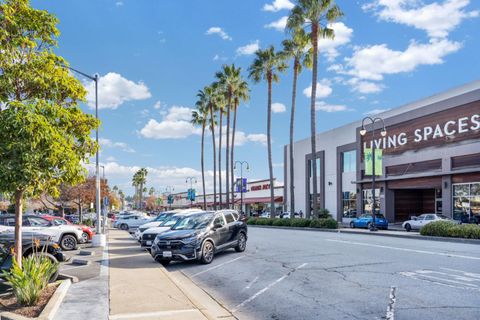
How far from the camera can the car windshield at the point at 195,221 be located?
14898 millimetres

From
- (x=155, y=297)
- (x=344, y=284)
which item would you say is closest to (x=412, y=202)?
(x=344, y=284)

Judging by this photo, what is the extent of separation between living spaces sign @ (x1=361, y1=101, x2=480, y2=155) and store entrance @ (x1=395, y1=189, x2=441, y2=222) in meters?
4.79

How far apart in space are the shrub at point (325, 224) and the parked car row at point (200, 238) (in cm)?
1777

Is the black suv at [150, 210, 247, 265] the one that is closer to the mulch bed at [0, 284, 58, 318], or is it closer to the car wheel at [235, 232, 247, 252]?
the car wheel at [235, 232, 247, 252]

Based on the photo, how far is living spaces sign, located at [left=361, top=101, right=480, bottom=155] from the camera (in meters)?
33.8

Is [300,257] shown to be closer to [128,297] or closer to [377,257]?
[377,257]

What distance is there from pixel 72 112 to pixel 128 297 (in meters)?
3.97

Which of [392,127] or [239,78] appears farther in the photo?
[239,78]

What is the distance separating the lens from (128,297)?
8719 millimetres

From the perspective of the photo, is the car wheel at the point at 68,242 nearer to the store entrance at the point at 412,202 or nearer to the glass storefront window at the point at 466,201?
the glass storefront window at the point at 466,201

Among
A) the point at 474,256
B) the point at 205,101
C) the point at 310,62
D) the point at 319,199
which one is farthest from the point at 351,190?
the point at 474,256

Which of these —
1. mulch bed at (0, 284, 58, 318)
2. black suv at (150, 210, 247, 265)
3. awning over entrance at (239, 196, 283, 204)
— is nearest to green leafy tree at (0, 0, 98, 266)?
mulch bed at (0, 284, 58, 318)

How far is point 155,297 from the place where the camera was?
8.66 meters

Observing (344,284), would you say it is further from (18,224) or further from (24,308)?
(18,224)
